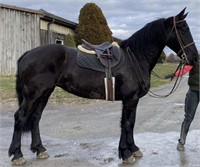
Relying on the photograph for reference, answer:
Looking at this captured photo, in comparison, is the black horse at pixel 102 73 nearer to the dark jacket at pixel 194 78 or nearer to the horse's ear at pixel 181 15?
the horse's ear at pixel 181 15

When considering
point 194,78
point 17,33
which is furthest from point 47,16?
point 194,78

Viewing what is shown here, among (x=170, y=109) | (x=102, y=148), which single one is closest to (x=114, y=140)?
(x=102, y=148)

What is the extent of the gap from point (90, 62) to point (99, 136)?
6.46 ft

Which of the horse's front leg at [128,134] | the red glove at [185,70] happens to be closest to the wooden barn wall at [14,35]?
the horse's front leg at [128,134]

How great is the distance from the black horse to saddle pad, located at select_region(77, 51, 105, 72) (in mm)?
64

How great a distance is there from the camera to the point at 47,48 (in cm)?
539

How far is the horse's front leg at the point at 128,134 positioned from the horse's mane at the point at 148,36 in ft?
2.92

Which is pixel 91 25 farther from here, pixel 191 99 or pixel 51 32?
pixel 191 99

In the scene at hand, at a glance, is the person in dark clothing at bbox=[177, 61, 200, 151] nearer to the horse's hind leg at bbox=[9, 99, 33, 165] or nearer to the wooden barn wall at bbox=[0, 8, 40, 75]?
the horse's hind leg at bbox=[9, 99, 33, 165]

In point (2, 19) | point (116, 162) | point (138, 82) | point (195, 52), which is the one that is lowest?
point (116, 162)

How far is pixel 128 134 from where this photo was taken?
5426 mm

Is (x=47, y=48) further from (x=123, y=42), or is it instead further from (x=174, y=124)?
(x=174, y=124)

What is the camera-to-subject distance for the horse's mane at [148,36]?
17.5ft

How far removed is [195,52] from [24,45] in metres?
15.8
